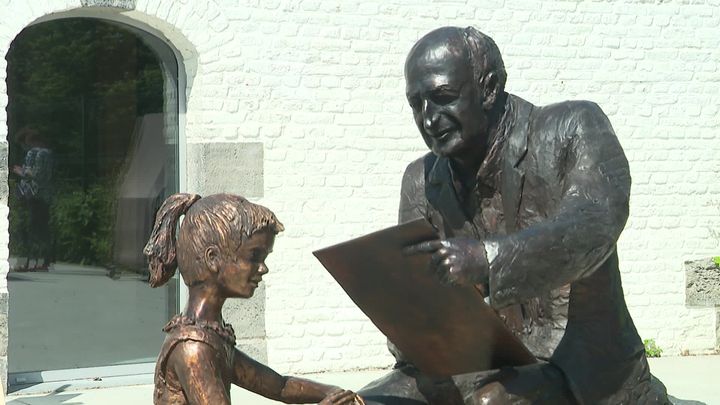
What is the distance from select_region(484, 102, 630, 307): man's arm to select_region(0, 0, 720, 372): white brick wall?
640 cm

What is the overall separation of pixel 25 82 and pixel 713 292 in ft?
18.3

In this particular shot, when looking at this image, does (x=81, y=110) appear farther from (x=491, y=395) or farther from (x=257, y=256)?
(x=491, y=395)

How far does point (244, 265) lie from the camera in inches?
118

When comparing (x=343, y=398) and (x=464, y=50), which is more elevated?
(x=464, y=50)

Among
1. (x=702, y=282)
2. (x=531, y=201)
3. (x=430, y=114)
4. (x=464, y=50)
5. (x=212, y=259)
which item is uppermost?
(x=464, y=50)

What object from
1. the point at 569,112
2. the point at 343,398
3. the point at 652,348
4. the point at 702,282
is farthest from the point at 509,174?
the point at 702,282

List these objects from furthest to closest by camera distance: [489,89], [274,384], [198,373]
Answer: [489,89] < [274,384] < [198,373]

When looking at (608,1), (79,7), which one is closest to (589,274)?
(79,7)

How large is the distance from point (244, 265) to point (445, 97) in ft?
2.03

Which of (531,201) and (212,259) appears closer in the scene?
(212,259)

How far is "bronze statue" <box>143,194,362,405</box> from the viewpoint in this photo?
2.94m

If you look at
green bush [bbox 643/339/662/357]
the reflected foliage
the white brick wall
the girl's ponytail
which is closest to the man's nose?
the girl's ponytail

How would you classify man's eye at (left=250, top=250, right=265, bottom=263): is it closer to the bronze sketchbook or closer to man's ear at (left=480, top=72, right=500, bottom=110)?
the bronze sketchbook

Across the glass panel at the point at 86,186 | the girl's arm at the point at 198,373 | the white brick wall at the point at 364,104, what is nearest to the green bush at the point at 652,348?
the white brick wall at the point at 364,104
